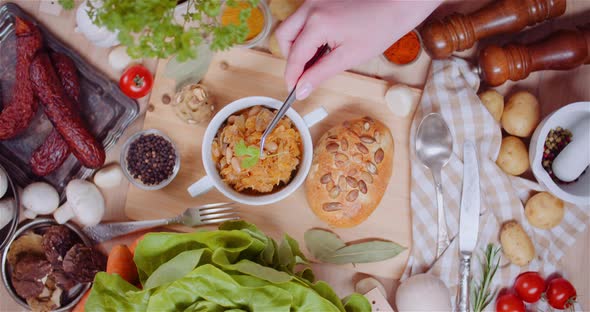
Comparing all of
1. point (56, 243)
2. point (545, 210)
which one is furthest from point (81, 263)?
point (545, 210)

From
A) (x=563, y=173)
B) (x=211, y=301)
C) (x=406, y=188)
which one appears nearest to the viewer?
(x=211, y=301)

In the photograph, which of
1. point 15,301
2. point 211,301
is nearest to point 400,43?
point 211,301

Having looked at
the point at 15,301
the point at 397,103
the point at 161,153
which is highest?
the point at 397,103

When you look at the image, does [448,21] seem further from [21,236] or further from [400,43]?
[21,236]

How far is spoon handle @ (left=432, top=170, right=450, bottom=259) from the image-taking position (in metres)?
1.39

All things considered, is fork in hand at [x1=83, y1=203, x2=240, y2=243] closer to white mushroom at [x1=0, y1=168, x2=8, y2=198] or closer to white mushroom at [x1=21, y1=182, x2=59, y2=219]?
white mushroom at [x1=21, y1=182, x2=59, y2=219]

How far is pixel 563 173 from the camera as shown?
131 centimetres

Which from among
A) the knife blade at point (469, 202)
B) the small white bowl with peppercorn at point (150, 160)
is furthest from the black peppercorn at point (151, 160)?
the knife blade at point (469, 202)

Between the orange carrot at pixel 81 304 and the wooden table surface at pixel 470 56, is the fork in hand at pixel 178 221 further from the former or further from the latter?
the orange carrot at pixel 81 304

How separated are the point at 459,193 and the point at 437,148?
0.14 meters

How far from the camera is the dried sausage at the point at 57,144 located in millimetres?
1355

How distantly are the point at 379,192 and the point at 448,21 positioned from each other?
469mm

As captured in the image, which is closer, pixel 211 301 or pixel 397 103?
pixel 211 301

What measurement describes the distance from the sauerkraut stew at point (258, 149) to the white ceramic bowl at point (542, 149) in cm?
59
